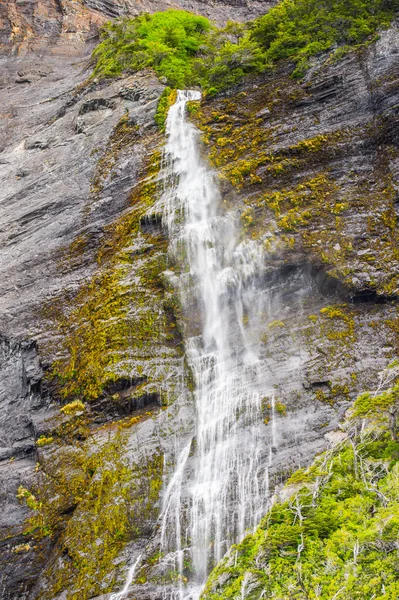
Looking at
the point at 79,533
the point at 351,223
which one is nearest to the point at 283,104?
the point at 351,223

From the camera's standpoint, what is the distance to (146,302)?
40.0 feet

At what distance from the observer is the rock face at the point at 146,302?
937cm

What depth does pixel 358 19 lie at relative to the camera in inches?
592

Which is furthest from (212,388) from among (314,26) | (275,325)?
(314,26)

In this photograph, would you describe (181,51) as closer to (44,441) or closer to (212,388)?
(212,388)

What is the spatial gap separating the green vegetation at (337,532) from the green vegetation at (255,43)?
11.2 m

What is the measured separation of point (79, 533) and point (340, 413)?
4980 mm

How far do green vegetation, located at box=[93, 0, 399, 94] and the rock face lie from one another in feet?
2.70

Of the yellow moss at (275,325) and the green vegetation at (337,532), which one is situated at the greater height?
the yellow moss at (275,325)

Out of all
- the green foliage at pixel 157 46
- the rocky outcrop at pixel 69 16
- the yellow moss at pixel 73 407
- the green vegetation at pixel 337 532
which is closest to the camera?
the green vegetation at pixel 337 532

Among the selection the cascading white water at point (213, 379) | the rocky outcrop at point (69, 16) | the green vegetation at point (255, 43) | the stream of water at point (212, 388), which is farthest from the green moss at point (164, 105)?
the rocky outcrop at point (69, 16)

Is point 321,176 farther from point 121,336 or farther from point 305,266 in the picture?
point 121,336

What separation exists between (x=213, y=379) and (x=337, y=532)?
4.41 m

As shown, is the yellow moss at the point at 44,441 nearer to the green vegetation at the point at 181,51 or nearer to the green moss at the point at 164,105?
the green moss at the point at 164,105
